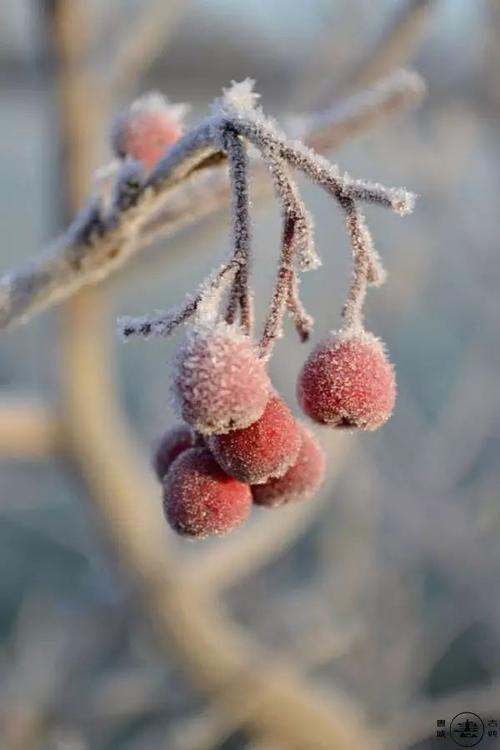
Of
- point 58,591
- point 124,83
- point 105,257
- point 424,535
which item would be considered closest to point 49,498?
point 58,591

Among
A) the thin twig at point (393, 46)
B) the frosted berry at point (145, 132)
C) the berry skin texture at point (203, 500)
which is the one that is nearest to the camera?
the berry skin texture at point (203, 500)

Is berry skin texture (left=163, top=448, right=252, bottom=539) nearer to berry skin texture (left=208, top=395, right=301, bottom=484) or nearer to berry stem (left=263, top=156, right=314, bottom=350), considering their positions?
berry skin texture (left=208, top=395, right=301, bottom=484)

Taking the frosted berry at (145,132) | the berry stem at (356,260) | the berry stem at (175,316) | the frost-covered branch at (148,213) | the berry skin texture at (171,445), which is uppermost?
the frosted berry at (145,132)

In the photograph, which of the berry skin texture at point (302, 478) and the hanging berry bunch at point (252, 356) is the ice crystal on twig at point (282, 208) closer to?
the hanging berry bunch at point (252, 356)

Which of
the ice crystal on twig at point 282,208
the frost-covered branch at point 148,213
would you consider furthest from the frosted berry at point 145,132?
the ice crystal on twig at point 282,208

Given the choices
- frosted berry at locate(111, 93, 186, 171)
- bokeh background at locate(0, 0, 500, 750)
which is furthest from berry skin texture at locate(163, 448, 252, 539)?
bokeh background at locate(0, 0, 500, 750)

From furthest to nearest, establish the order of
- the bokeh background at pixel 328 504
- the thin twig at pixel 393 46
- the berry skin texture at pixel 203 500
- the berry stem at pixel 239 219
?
the bokeh background at pixel 328 504, the thin twig at pixel 393 46, the berry skin texture at pixel 203 500, the berry stem at pixel 239 219

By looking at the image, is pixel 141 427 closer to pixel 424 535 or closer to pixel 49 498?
pixel 49 498
